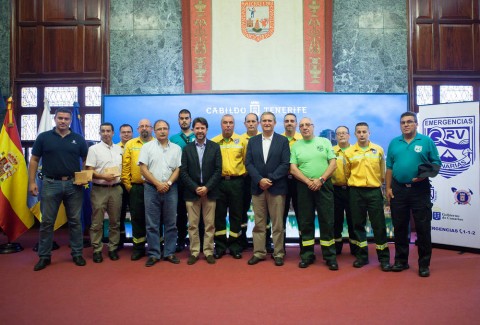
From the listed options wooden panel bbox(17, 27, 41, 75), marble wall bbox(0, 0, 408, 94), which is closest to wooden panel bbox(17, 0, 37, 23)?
wooden panel bbox(17, 27, 41, 75)

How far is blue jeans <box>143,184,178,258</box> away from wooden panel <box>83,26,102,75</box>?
346cm

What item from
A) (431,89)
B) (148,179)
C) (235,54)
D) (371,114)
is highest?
(235,54)

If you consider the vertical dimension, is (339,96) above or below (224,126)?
above

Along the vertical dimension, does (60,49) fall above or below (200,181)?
above

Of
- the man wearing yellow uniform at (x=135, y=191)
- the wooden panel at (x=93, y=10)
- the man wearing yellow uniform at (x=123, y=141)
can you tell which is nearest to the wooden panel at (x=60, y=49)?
the wooden panel at (x=93, y=10)

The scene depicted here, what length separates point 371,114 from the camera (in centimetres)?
525

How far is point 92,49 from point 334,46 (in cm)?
410

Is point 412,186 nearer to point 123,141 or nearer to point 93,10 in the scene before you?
point 123,141

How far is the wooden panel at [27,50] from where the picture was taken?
22.5 ft

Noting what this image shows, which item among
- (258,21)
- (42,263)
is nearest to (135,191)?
(42,263)

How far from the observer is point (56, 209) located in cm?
419

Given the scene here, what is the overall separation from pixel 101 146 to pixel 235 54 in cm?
301

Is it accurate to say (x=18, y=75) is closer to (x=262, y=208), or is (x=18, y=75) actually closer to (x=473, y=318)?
(x=262, y=208)

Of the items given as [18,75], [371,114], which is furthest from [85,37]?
[371,114]
